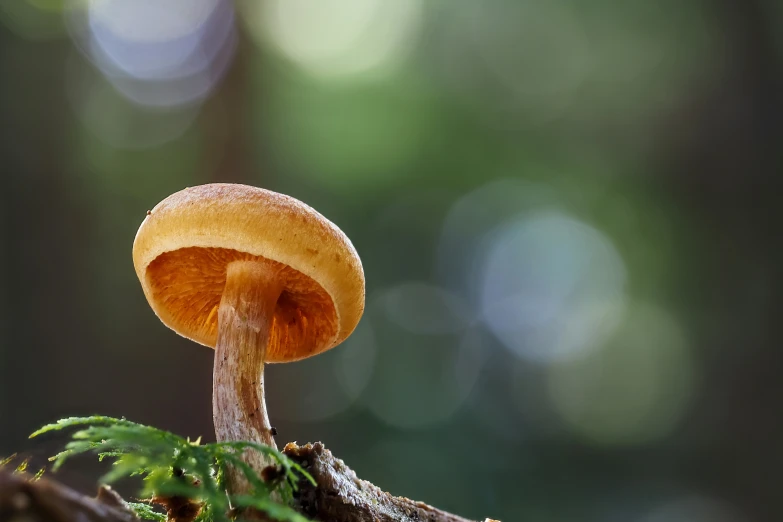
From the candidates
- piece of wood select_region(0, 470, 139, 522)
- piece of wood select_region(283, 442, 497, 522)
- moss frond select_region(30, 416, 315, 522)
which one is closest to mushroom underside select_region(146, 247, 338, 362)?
piece of wood select_region(283, 442, 497, 522)

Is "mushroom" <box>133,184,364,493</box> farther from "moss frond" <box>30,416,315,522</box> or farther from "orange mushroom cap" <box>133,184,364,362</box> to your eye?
"moss frond" <box>30,416,315,522</box>

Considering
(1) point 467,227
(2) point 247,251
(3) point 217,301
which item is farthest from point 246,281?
(1) point 467,227

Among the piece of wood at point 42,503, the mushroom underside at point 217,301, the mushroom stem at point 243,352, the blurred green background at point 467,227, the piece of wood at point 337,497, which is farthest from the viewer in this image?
the blurred green background at point 467,227

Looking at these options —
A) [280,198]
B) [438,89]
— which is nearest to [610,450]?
[438,89]

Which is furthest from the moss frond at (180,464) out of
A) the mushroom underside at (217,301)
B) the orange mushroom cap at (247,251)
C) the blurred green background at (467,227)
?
the blurred green background at (467,227)

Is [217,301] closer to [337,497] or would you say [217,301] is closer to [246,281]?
[246,281]

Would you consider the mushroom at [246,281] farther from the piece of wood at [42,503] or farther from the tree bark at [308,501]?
the piece of wood at [42,503]

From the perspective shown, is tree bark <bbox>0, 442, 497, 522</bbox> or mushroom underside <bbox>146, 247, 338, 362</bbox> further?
mushroom underside <bbox>146, 247, 338, 362</bbox>
